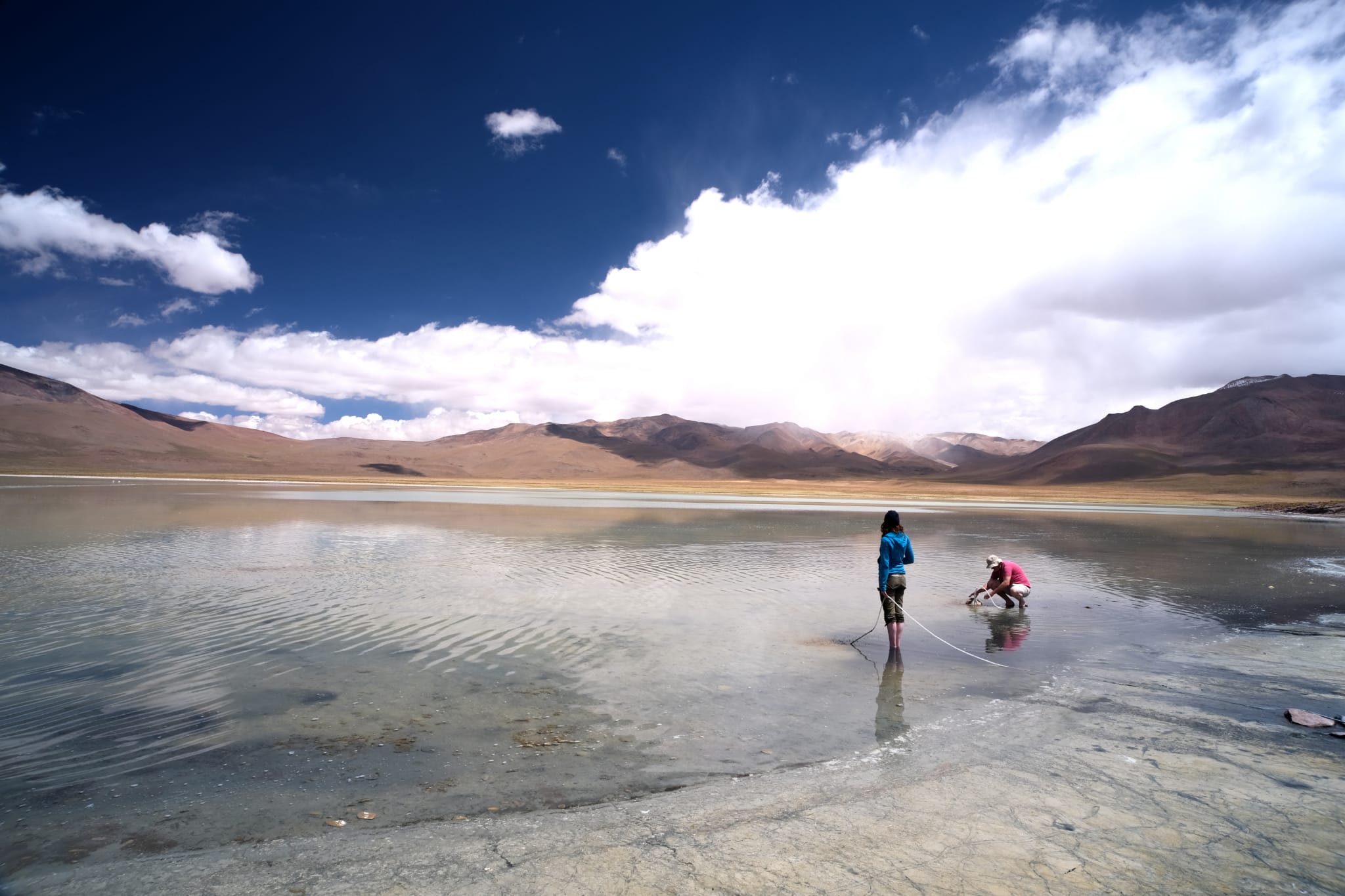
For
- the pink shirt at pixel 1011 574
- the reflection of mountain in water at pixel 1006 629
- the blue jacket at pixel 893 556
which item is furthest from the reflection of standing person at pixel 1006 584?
the blue jacket at pixel 893 556

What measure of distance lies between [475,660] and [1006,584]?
10.9 meters

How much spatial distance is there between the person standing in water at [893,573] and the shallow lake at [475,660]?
1.71 feet

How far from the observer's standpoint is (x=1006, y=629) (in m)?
12.6

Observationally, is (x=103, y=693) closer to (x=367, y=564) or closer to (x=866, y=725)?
(x=866, y=725)

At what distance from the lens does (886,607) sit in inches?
427

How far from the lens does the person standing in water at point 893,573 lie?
421 inches

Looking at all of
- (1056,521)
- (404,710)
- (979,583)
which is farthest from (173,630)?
(1056,521)

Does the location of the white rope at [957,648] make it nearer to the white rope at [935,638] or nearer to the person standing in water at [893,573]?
the white rope at [935,638]

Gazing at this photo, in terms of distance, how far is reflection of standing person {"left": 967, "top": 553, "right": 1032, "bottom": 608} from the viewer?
1432 centimetres

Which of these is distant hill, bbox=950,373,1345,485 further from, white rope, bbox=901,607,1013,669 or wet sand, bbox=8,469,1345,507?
white rope, bbox=901,607,1013,669

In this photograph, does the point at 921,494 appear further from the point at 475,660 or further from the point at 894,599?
the point at 475,660

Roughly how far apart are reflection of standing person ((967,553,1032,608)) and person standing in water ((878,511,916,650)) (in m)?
4.50

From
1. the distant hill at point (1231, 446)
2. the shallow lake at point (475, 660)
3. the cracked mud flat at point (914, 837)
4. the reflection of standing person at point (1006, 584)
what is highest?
the distant hill at point (1231, 446)

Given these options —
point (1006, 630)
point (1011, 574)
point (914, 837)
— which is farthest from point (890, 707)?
point (1011, 574)
